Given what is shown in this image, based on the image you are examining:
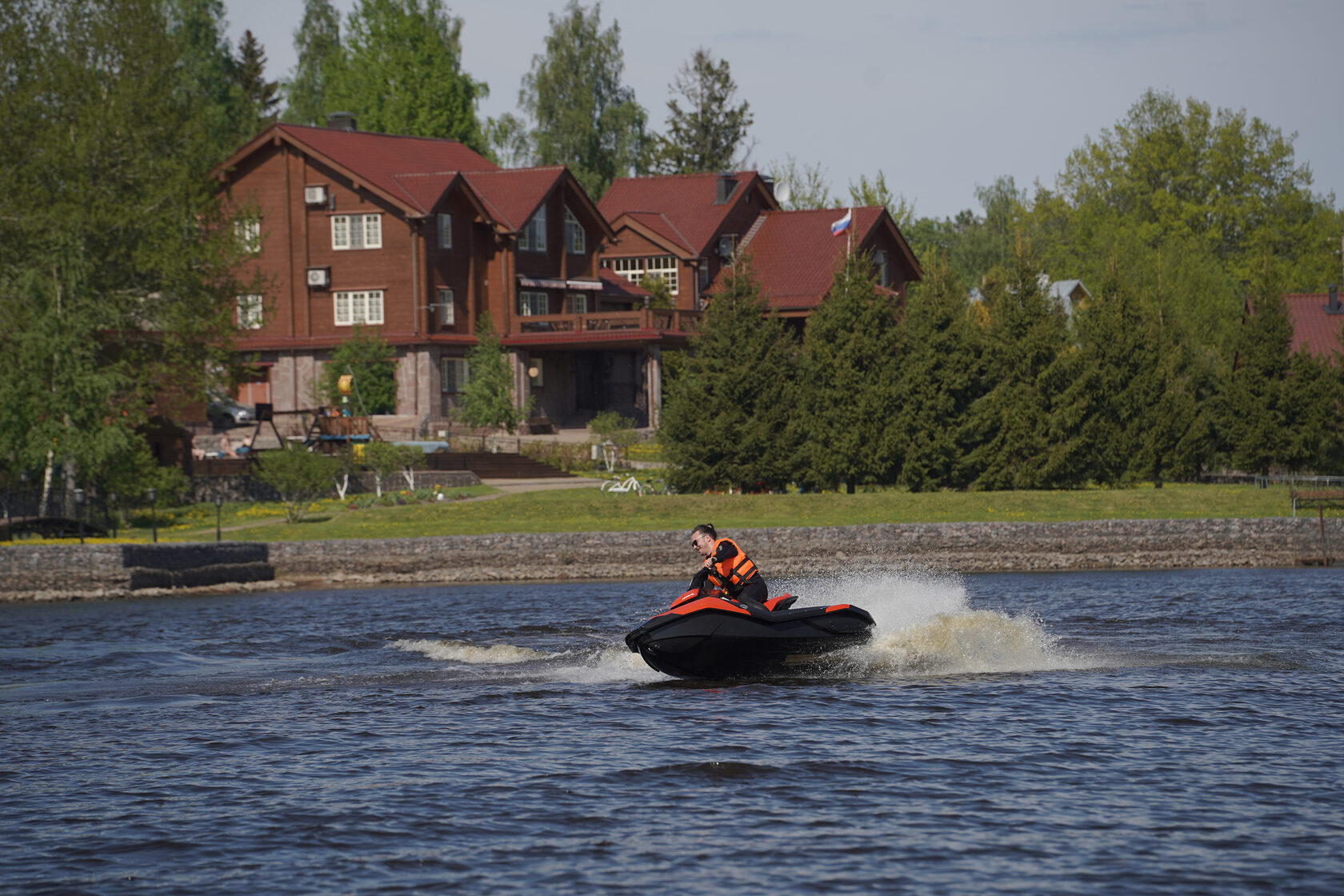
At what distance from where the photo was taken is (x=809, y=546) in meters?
33.5

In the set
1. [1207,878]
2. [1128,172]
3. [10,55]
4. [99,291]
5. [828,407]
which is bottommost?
[1207,878]

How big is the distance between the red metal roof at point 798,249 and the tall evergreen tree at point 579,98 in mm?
19760

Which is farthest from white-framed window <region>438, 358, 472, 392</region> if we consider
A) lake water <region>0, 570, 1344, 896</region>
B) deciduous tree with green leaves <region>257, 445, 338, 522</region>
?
lake water <region>0, 570, 1344, 896</region>

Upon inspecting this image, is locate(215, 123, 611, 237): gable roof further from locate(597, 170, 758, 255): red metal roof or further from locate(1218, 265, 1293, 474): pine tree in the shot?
locate(1218, 265, 1293, 474): pine tree

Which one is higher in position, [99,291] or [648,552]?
[99,291]

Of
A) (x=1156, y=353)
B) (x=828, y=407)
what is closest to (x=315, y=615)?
(x=828, y=407)

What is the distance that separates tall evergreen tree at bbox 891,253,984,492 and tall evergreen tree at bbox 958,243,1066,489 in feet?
1.40

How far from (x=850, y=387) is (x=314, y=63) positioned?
69.3 meters

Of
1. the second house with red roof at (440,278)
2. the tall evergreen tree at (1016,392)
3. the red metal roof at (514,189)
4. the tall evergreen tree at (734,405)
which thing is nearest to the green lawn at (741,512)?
the tall evergreen tree at (734,405)

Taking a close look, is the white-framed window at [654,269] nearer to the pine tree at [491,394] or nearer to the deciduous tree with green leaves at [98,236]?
the pine tree at [491,394]

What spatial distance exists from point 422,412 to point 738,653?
4009 centimetres

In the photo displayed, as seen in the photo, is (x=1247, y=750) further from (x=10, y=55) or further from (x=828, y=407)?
(x=10, y=55)

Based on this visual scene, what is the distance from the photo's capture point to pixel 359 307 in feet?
192

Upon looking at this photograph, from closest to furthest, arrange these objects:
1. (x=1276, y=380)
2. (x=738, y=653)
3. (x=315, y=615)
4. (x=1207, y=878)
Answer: (x=1207, y=878) < (x=738, y=653) < (x=315, y=615) < (x=1276, y=380)
